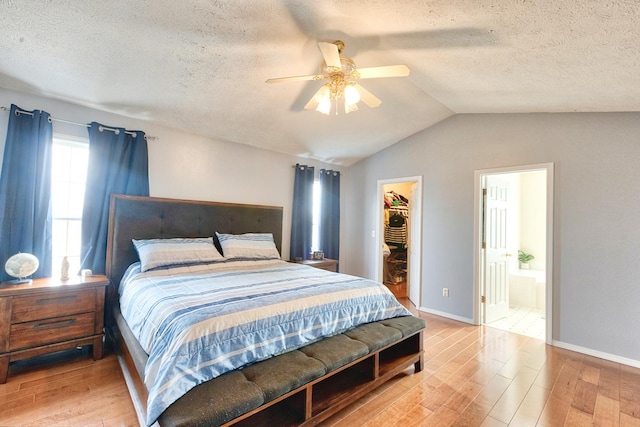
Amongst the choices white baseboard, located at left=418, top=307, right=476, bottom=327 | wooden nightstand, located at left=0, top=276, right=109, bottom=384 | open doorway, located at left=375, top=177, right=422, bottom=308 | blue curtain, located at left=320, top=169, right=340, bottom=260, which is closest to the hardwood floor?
wooden nightstand, located at left=0, top=276, right=109, bottom=384

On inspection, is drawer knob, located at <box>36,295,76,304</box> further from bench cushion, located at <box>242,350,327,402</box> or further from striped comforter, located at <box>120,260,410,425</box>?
bench cushion, located at <box>242,350,327,402</box>

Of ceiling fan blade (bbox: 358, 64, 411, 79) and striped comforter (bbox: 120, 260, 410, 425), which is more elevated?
ceiling fan blade (bbox: 358, 64, 411, 79)

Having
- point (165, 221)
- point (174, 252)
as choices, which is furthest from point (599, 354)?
point (165, 221)

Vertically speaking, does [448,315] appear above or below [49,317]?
below

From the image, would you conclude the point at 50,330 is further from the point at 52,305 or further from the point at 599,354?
the point at 599,354

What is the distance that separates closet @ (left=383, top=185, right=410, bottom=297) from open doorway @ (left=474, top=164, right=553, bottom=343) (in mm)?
1824

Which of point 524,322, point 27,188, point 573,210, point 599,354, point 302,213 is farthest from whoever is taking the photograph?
point 302,213

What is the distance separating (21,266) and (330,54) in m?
2.89

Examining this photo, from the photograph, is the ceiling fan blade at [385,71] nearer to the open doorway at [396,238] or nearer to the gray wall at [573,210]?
the gray wall at [573,210]

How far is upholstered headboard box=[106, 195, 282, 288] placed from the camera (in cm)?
297

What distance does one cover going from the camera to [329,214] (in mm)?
5012

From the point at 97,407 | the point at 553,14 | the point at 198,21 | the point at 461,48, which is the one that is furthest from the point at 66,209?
the point at 553,14

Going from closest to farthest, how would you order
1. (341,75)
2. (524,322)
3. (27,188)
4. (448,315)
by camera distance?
(341,75), (27,188), (524,322), (448,315)

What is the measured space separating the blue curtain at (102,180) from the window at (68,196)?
0.12 meters
